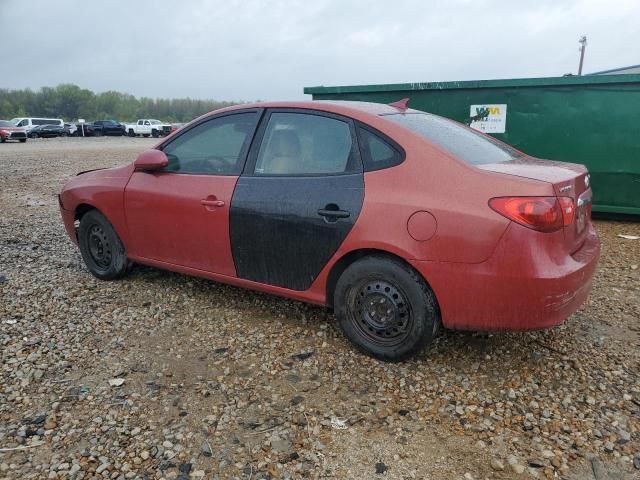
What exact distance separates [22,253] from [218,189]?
9.96 ft

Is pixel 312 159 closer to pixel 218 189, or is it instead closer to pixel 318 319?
pixel 218 189

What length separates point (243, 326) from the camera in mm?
3662

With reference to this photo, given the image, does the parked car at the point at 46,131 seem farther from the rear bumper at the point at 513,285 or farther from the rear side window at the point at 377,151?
the rear bumper at the point at 513,285

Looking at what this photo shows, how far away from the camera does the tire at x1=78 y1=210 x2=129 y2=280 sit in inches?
175

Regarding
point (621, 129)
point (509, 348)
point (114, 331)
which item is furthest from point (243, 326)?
point (621, 129)

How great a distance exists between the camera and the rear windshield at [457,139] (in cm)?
308

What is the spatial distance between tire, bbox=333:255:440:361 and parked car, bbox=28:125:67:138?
40699 mm

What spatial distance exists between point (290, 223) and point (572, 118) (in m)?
5.02

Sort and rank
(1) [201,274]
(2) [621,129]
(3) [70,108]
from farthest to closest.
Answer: (3) [70,108] → (2) [621,129] → (1) [201,274]

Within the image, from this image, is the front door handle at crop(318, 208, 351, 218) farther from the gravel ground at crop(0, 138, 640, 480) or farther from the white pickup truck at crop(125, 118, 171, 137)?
the white pickup truck at crop(125, 118, 171, 137)

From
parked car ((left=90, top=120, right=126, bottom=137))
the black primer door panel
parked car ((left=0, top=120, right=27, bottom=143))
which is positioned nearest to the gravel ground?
the black primer door panel

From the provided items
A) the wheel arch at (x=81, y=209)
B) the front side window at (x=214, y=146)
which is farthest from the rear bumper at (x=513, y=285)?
the wheel arch at (x=81, y=209)

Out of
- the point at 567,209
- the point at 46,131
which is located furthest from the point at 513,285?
the point at 46,131

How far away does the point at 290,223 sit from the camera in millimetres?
3277
